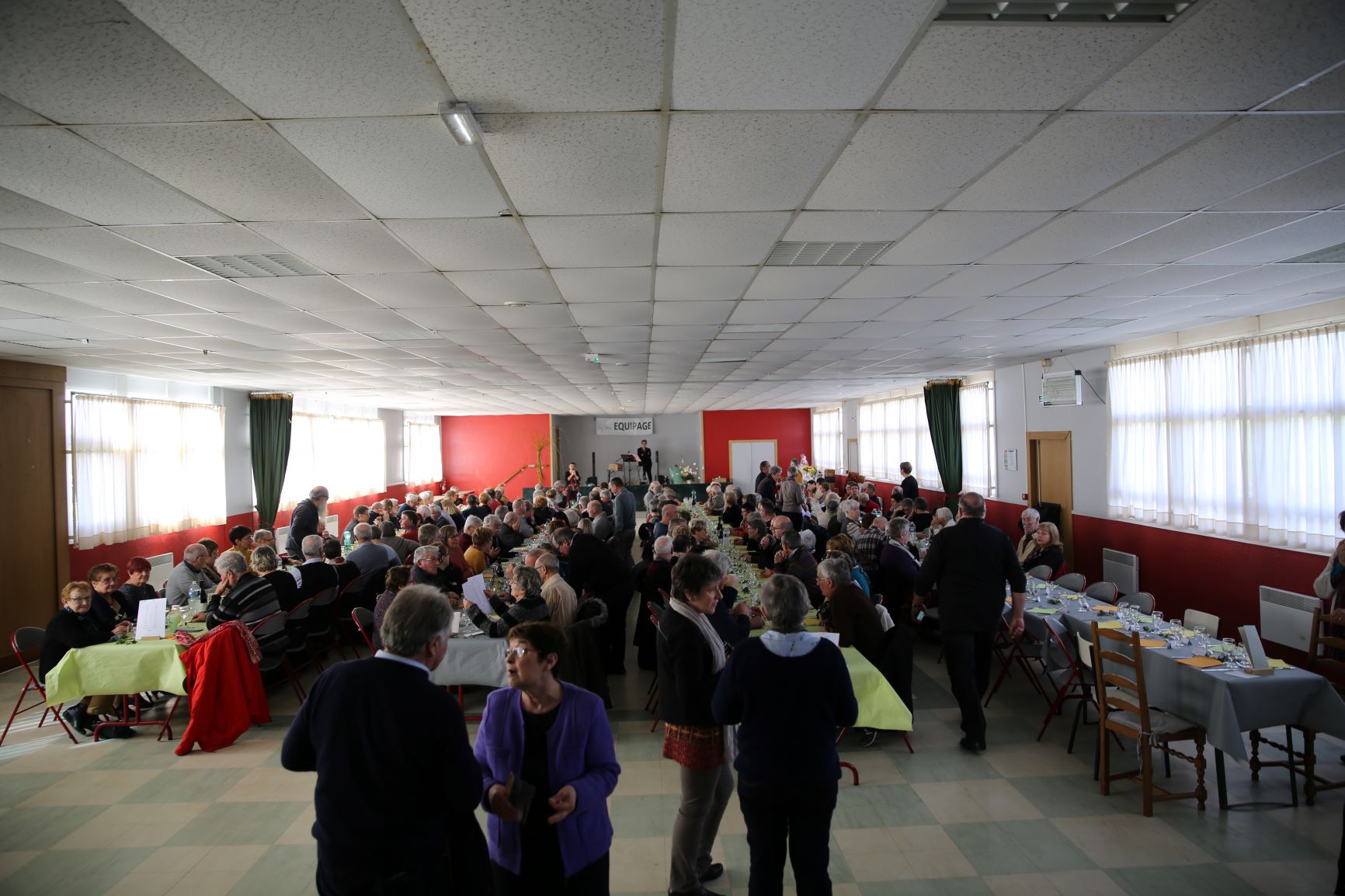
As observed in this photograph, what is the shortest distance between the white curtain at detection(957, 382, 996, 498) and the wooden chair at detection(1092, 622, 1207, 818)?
8.02m

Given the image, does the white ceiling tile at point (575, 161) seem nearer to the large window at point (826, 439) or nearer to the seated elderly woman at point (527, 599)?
the seated elderly woman at point (527, 599)

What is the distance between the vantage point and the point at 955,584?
14.6 feet

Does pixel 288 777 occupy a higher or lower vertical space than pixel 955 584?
lower

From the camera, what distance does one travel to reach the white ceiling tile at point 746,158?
2.28 m

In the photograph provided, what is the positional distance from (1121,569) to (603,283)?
25.0 feet

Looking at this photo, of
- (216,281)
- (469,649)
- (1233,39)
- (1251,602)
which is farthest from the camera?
(1251,602)

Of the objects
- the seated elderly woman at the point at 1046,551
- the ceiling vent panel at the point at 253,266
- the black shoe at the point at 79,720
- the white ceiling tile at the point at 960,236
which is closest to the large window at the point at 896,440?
the seated elderly woman at the point at 1046,551

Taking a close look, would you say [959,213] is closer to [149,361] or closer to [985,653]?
[985,653]

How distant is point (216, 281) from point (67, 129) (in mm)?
2180

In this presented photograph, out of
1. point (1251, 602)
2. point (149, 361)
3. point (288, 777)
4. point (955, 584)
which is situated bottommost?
point (288, 777)

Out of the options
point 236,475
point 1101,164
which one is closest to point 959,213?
point 1101,164

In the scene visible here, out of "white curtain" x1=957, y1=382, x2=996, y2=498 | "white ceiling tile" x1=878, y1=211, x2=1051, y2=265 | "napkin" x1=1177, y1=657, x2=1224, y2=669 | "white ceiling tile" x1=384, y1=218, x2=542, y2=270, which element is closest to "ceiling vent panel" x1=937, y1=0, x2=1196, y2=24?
"white ceiling tile" x1=878, y1=211, x2=1051, y2=265

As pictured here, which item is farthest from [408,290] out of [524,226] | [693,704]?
[693,704]

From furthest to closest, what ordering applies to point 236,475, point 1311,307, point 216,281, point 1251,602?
1. point 236,475
2. point 1251,602
3. point 1311,307
4. point 216,281
